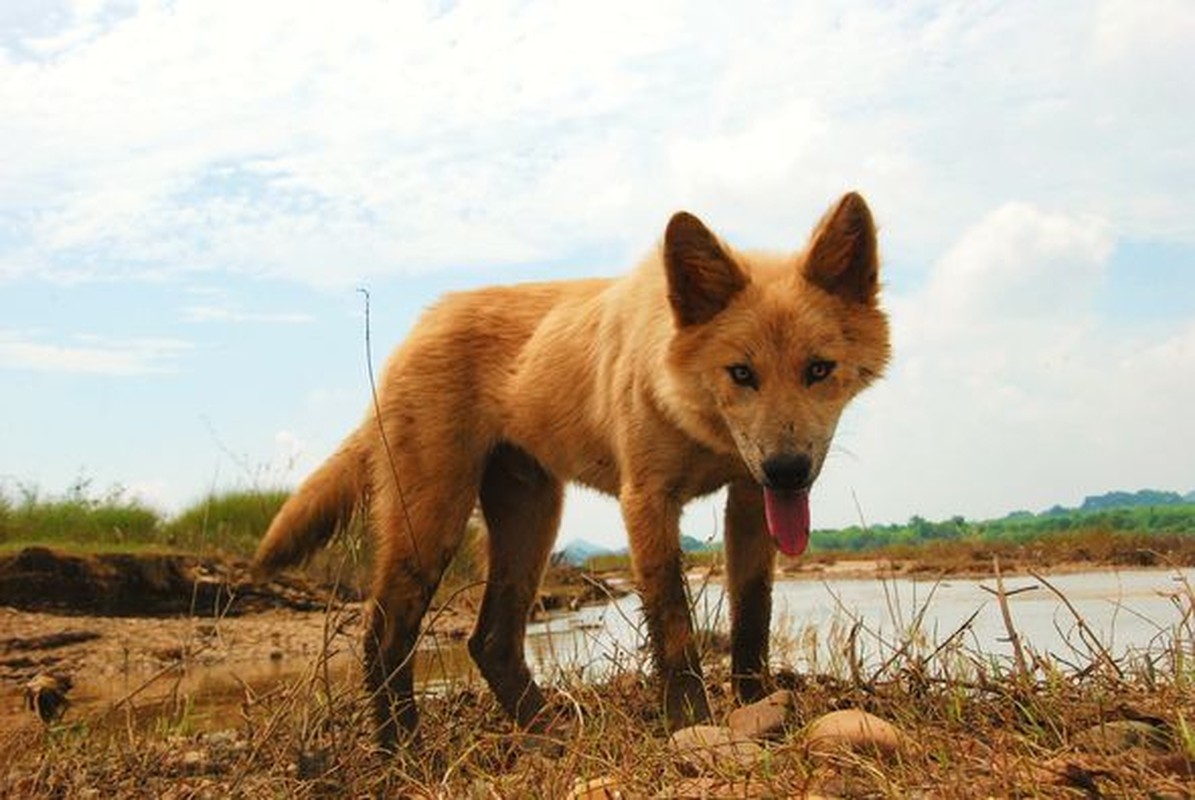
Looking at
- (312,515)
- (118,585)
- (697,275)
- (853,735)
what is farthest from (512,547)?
(118,585)

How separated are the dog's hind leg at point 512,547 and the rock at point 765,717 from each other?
217 centimetres

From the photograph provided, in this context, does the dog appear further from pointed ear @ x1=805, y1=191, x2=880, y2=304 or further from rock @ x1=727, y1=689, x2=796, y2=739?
rock @ x1=727, y1=689, x2=796, y2=739

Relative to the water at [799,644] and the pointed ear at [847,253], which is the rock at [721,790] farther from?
the pointed ear at [847,253]

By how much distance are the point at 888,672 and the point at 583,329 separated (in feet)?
7.34

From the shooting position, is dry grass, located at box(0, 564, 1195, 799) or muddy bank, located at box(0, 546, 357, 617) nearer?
dry grass, located at box(0, 564, 1195, 799)

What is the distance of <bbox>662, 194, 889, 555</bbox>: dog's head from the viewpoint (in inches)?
194

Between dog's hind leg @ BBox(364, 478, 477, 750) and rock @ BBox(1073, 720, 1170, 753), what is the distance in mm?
3409

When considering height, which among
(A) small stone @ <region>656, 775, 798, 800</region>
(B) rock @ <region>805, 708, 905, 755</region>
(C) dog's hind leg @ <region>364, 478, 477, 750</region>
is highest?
(C) dog's hind leg @ <region>364, 478, 477, 750</region>

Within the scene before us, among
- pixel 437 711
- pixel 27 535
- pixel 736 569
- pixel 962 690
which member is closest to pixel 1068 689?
pixel 962 690

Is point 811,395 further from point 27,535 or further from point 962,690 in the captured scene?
point 27,535

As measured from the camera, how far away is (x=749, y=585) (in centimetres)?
585

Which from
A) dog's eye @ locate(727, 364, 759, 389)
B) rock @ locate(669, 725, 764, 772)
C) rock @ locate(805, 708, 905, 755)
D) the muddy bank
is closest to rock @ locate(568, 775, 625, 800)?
rock @ locate(669, 725, 764, 772)

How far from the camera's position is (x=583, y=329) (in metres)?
6.46

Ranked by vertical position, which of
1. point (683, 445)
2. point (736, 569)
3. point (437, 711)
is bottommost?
point (437, 711)
